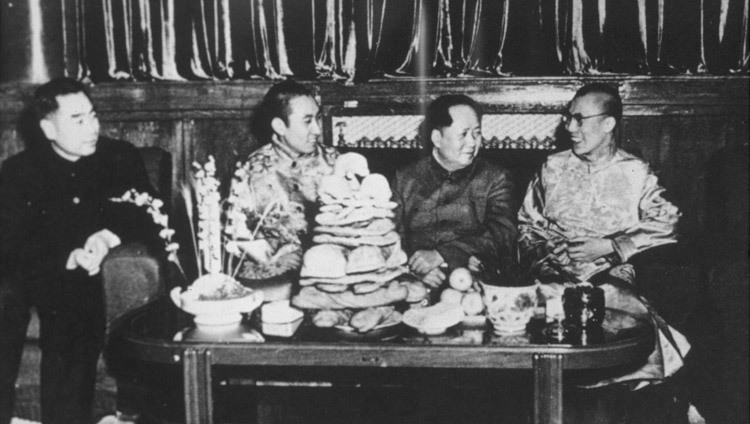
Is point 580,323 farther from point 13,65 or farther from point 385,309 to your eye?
point 13,65

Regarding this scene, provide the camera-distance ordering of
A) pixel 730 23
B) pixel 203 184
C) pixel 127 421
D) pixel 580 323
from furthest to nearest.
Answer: pixel 730 23
pixel 127 421
pixel 203 184
pixel 580 323

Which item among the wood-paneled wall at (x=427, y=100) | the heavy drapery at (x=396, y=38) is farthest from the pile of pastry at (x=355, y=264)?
the heavy drapery at (x=396, y=38)

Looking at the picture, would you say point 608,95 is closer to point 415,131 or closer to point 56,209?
point 415,131

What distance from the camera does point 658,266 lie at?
3.26 m

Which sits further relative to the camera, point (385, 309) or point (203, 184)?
point (203, 184)

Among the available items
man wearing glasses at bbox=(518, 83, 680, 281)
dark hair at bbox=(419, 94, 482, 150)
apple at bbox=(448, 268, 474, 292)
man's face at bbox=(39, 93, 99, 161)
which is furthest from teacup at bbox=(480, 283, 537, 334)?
man's face at bbox=(39, 93, 99, 161)

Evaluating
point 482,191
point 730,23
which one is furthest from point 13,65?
point 730,23

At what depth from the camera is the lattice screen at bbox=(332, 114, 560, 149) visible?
13.1ft

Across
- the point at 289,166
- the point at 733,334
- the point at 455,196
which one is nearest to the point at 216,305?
the point at 289,166

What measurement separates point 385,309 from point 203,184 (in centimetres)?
82

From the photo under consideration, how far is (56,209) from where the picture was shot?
135 inches

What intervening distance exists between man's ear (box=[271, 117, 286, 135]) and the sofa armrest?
1.06 metres

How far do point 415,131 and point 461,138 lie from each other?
0.45 m

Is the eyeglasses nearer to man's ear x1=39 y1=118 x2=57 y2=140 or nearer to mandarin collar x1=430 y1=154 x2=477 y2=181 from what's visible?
mandarin collar x1=430 y1=154 x2=477 y2=181
